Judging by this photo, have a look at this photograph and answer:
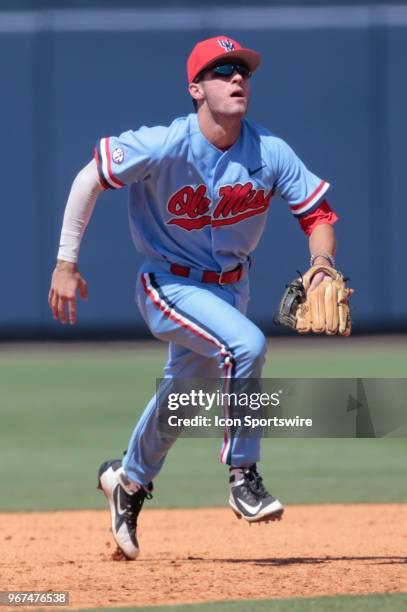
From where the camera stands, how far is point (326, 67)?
12.6 meters

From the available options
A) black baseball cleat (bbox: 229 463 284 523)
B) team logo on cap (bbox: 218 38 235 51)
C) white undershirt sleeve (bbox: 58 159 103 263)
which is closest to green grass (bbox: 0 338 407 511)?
black baseball cleat (bbox: 229 463 284 523)

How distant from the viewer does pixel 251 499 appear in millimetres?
4395

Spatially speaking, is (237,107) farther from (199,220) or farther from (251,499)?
(251,499)

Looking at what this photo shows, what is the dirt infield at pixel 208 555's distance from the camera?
414 centimetres

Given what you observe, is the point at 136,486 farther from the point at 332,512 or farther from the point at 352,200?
the point at 352,200

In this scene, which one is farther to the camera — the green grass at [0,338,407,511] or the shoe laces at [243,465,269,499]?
the green grass at [0,338,407,511]

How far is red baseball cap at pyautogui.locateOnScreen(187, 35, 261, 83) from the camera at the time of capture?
14.8 ft

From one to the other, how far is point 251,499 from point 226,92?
4.49 ft

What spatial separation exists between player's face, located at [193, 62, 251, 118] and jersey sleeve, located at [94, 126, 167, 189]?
0.21 m

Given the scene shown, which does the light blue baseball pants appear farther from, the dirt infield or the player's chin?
the player's chin

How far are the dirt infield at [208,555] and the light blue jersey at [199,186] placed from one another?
107cm

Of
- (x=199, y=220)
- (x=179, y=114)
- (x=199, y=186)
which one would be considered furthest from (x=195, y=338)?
(x=179, y=114)

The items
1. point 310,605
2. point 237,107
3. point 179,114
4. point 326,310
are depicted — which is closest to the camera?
point 310,605

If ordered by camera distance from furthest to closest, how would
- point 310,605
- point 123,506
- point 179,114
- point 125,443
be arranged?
point 179,114 → point 125,443 → point 123,506 → point 310,605
